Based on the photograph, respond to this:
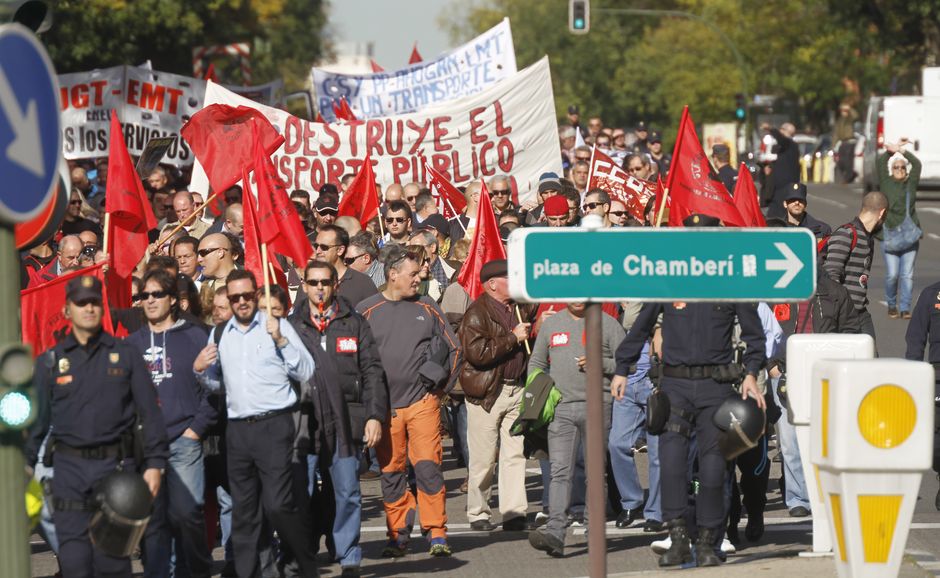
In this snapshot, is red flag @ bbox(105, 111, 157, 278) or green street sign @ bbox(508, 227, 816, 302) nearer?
green street sign @ bbox(508, 227, 816, 302)

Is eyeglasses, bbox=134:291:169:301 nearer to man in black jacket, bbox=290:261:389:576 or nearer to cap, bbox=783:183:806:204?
man in black jacket, bbox=290:261:389:576

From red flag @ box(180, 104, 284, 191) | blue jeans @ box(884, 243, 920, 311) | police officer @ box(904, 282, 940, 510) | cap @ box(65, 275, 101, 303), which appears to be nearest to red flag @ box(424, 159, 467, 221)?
blue jeans @ box(884, 243, 920, 311)

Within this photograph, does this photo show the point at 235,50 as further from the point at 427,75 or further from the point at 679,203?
the point at 679,203

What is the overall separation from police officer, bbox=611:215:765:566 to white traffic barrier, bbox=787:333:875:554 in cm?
36

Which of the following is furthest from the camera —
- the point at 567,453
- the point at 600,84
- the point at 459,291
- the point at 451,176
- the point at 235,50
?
the point at 600,84

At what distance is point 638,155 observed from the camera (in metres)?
22.0

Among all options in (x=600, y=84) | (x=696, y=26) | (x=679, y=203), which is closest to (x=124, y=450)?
(x=679, y=203)

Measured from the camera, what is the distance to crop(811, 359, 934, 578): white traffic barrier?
6.55m

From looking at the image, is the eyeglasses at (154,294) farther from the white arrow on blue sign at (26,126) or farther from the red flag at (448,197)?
the red flag at (448,197)

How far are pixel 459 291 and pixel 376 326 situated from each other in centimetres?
238

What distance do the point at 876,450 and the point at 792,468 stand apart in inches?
229

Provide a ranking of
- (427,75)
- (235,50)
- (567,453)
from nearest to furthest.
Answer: (567,453)
(427,75)
(235,50)

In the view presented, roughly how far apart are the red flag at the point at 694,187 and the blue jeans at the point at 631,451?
129 cm

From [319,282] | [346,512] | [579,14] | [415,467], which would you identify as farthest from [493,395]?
[579,14]
